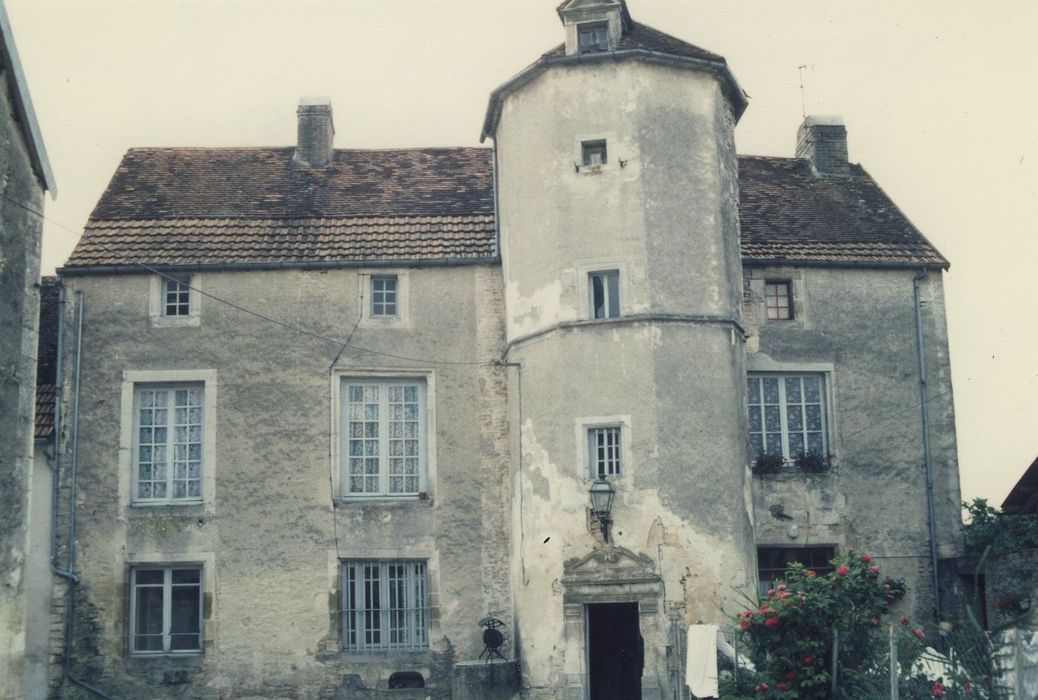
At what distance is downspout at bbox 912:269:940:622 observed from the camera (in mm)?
20109

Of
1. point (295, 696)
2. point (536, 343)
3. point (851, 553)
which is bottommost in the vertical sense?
point (295, 696)

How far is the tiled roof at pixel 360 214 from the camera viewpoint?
20.5 m

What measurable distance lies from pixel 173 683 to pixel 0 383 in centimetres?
584

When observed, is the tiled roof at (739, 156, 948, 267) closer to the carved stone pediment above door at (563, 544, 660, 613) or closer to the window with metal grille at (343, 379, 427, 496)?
the carved stone pediment above door at (563, 544, 660, 613)

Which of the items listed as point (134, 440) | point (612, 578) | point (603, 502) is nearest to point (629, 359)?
point (603, 502)

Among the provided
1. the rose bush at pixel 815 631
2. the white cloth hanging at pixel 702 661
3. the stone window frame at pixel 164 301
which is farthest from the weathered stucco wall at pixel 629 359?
the stone window frame at pixel 164 301

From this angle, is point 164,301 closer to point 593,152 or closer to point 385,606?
point 385,606

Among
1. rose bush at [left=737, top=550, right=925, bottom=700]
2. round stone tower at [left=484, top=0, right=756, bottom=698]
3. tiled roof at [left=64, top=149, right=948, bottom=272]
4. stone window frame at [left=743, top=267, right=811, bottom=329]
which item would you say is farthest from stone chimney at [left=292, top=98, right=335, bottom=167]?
rose bush at [left=737, top=550, right=925, bottom=700]

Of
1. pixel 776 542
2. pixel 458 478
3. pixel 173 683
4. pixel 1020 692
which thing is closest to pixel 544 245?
pixel 458 478

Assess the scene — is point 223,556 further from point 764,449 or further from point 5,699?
point 764,449

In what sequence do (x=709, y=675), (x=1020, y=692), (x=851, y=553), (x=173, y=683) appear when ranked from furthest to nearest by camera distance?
(x=173, y=683)
(x=709, y=675)
(x=851, y=553)
(x=1020, y=692)

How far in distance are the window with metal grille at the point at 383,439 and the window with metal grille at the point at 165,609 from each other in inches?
115

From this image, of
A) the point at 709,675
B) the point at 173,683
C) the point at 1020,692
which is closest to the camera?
the point at 1020,692

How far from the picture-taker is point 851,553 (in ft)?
49.2
